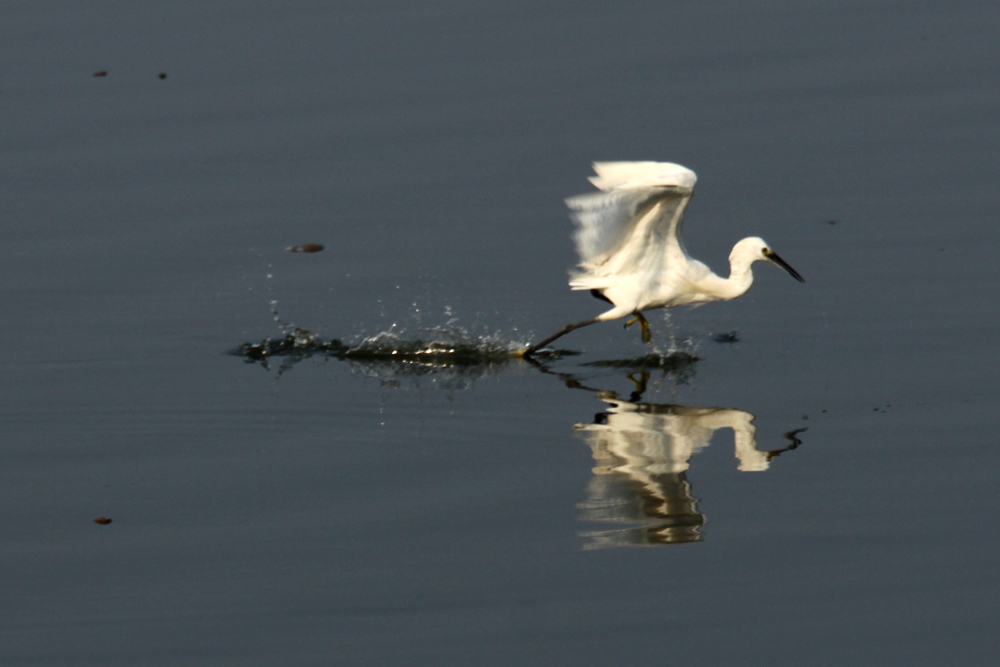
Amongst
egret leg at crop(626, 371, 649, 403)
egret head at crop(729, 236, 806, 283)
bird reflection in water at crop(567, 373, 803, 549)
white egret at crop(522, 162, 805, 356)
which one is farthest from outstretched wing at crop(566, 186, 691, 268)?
bird reflection in water at crop(567, 373, 803, 549)

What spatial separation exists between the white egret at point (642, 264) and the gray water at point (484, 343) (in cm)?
31

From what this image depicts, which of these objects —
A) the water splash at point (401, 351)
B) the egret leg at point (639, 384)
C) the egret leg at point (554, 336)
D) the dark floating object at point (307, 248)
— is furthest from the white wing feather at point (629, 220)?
the dark floating object at point (307, 248)

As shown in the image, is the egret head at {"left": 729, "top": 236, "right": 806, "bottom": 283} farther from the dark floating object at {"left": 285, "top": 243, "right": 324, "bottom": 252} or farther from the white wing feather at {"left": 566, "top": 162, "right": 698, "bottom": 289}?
the dark floating object at {"left": 285, "top": 243, "right": 324, "bottom": 252}

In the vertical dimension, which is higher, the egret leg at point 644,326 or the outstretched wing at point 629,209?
the outstretched wing at point 629,209

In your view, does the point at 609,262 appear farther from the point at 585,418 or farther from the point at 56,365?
the point at 56,365

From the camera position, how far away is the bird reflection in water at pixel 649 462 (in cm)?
682

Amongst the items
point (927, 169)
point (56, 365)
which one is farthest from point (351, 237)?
point (927, 169)

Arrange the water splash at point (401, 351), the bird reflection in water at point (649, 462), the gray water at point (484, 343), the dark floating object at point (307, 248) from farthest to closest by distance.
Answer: the dark floating object at point (307, 248) < the water splash at point (401, 351) < the bird reflection in water at point (649, 462) < the gray water at point (484, 343)

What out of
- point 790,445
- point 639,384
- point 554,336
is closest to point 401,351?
point 554,336

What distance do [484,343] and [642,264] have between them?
4.05ft

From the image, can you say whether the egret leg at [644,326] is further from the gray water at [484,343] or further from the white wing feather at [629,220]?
the white wing feather at [629,220]

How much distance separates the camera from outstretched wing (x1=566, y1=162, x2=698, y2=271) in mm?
8938

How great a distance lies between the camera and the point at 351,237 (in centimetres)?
1193

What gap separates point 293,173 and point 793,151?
4.49m
